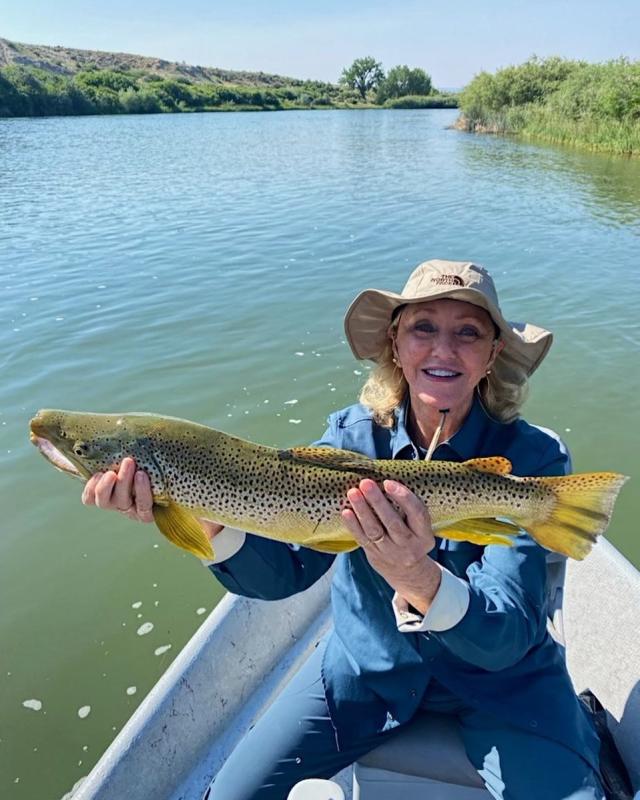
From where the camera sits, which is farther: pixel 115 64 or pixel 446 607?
pixel 115 64

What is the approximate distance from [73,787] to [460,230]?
17.9 meters

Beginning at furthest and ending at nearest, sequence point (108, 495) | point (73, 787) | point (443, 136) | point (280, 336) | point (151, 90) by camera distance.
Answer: point (151, 90) < point (443, 136) < point (280, 336) < point (73, 787) < point (108, 495)

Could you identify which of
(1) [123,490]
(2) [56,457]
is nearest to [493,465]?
(1) [123,490]

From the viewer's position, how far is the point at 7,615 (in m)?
5.43

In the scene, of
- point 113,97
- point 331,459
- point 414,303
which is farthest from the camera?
point 113,97

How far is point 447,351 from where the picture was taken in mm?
2889

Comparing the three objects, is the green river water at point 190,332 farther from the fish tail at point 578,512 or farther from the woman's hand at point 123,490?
the fish tail at point 578,512

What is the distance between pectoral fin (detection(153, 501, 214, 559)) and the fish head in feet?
0.72

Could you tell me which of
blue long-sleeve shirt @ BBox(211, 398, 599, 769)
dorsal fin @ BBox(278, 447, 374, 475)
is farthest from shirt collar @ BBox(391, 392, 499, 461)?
dorsal fin @ BBox(278, 447, 374, 475)

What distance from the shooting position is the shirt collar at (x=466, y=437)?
9.52 ft

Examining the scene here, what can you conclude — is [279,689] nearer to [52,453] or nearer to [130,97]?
[52,453]

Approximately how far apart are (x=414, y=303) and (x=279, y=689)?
2.60 m

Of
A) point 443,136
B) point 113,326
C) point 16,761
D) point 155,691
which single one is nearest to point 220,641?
point 155,691

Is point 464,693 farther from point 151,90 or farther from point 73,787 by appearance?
point 151,90
